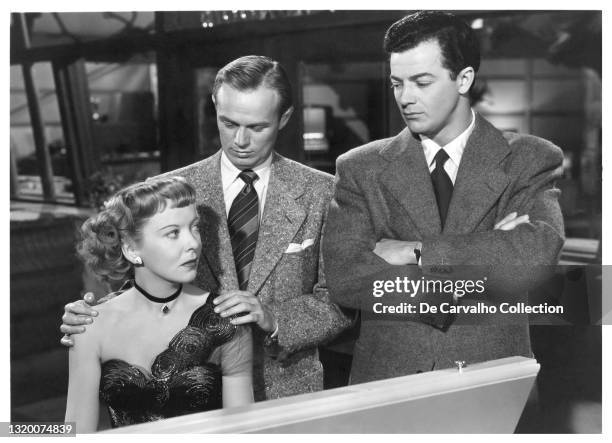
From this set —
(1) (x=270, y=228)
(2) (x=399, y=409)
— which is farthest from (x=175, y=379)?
(2) (x=399, y=409)

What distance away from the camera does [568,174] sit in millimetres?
1835

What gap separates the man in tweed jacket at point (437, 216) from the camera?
1645mm

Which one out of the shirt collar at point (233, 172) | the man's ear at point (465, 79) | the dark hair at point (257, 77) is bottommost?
the shirt collar at point (233, 172)

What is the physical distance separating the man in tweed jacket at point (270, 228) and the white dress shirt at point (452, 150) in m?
0.24

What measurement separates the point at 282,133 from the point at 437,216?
1.51ft

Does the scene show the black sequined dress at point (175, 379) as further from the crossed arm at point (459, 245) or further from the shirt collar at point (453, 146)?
the shirt collar at point (453, 146)

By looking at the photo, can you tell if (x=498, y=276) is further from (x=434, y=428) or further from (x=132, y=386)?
(x=132, y=386)

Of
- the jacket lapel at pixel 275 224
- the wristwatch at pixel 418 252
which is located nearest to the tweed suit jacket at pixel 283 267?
the jacket lapel at pixel 275 224

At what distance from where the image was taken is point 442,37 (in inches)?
66.2

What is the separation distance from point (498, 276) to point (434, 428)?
545 millimetres

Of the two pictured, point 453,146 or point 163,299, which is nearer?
point 163,299

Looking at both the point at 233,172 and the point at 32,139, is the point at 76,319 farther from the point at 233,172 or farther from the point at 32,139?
the point at 32,139

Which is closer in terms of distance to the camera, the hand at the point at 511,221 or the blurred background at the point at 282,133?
the hand at the point at 511,221

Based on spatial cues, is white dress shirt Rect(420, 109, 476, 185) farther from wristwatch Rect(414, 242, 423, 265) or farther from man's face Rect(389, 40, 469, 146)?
wristwatch Rect(414, 242, 423, 265)
